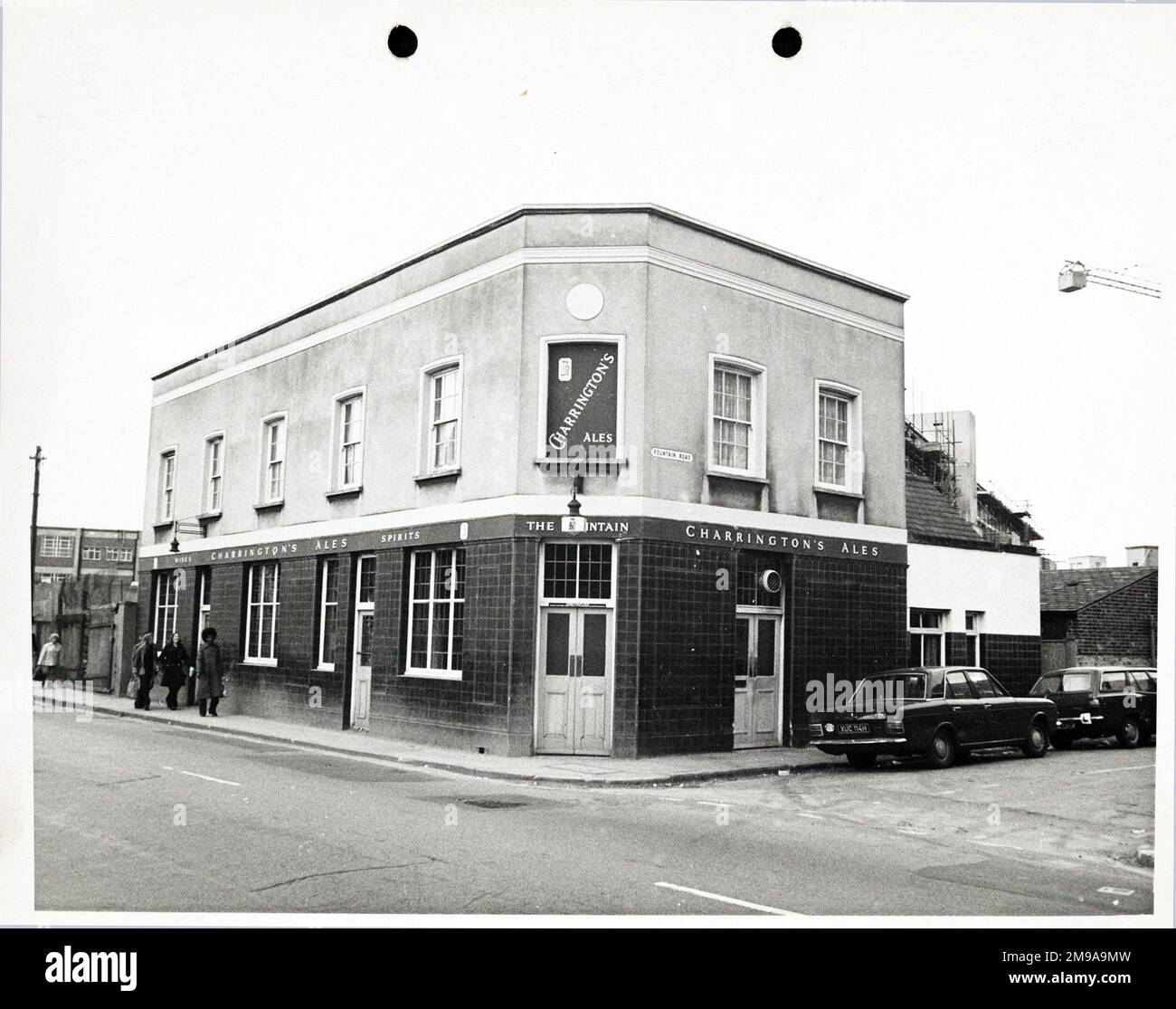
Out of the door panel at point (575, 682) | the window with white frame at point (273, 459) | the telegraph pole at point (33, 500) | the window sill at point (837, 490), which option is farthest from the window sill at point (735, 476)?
the telegraph pole at point (33, 500)

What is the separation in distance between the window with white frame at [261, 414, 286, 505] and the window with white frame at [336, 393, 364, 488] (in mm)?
913

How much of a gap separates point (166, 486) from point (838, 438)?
6.03 metres

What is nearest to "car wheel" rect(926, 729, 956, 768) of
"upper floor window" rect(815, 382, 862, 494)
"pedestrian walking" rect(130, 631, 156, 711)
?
"upper floor window" rect(815, 382, 862, 494)

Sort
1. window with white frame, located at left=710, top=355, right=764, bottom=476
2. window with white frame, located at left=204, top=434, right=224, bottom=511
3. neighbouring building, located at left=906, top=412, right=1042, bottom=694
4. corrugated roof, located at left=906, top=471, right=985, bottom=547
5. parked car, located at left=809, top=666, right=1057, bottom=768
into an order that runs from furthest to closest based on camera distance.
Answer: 1. window with white frame, located at left=710, top=355, right=764, bottom=476
2. window with white frame, located at left=204, top=434, right=224, bottom=511
3. parked car, located at left=809, top=666, right=1057, bottom=768
4. corrugated roof, located at left=906, top=471, right=985, bottom=547
5. neighbouring building, located at left=906, top=412, right=1042, bottom=694

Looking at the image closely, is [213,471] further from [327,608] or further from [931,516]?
[931,516]

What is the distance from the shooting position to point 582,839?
7.48 meters

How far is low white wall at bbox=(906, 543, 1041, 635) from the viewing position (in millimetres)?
8477

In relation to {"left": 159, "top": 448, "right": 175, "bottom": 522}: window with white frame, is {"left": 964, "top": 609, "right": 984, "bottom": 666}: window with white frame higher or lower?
lower

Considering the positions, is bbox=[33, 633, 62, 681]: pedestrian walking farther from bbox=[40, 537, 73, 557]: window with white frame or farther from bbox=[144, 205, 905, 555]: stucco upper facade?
bbox=[144, 205, 905, 555]: stucco upper facade

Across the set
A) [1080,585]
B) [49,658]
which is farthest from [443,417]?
[1080,585]
